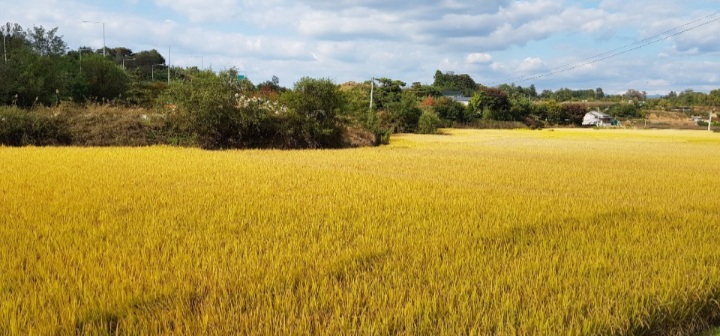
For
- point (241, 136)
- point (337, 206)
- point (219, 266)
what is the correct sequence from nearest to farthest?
point (219, 266) < point (337, 206) < point (241, 136)

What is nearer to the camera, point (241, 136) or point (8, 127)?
point (8, 127)

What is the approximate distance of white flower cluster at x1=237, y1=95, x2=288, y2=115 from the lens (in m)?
17.2

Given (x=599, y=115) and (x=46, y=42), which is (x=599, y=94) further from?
(x=46, y=42)

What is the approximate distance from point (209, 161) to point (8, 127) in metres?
8.04

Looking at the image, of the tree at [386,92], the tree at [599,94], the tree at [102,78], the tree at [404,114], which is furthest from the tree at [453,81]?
the tree at [102,78]

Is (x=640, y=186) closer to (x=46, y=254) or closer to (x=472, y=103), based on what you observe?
(x=46, y=254)

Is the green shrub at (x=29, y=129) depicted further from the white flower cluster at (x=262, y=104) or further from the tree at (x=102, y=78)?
the tree at (x=102, y=78)

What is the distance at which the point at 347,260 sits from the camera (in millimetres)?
3805

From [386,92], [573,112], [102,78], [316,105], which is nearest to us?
[316,105]

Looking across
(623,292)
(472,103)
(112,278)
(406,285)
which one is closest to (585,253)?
(623,292)

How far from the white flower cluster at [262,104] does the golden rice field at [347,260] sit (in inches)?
375

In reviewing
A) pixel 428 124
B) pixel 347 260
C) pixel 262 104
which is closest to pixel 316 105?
pixel 262 104

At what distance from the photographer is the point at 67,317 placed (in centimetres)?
261

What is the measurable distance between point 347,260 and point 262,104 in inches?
577
